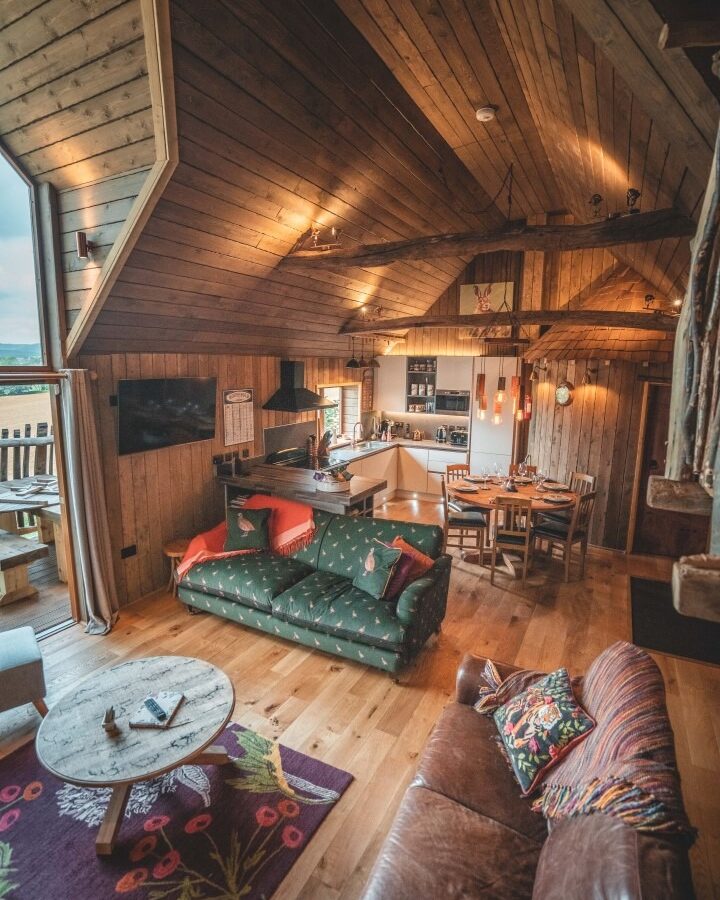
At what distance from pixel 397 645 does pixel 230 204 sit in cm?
331

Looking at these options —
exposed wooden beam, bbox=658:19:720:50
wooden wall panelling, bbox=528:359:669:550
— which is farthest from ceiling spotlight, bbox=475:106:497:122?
wooden wall panelling, bbox=528:359:669:550

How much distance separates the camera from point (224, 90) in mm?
2762

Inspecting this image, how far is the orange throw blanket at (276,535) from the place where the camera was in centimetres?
444

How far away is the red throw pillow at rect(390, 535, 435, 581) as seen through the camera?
3.83 meters

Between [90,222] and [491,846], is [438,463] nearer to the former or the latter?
[90,222]

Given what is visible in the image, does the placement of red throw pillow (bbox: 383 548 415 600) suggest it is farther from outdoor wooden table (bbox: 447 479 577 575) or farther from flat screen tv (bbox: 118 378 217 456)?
flat screen tv (bbox: 118 378 217 456)

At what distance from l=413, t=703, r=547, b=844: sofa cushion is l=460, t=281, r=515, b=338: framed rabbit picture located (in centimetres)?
584

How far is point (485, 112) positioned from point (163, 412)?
3663 mm

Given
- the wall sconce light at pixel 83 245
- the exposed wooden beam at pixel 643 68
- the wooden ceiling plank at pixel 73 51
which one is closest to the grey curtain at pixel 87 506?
the wall sconce light at pixel 83 245

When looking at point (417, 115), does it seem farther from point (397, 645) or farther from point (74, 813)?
point (74, 813)

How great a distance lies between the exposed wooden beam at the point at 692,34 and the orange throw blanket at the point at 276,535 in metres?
3.93

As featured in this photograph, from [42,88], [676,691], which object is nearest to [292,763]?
[676,691]

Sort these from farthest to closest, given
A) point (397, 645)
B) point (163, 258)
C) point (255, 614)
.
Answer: point (255, 614) → point (163, 258) → point (397, 645)

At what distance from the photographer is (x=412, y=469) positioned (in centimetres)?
814
